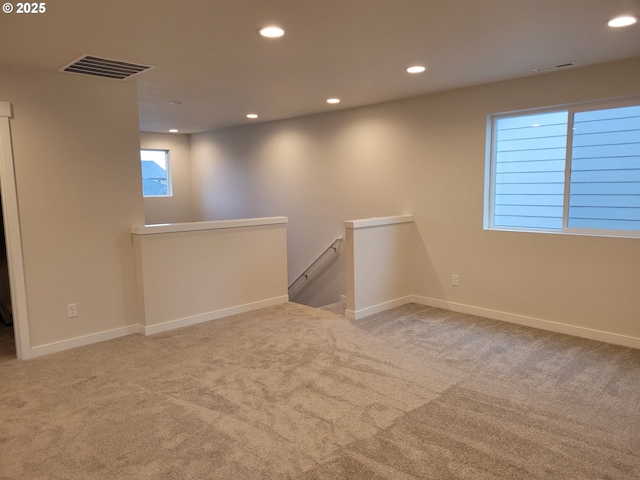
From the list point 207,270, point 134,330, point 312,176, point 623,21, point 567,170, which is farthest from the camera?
point 312,176

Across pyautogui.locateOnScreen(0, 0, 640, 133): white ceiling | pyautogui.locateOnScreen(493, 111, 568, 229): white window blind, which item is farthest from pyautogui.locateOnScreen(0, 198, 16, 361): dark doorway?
pyautogui.locateOnScreen(493, 111, 568, 229): white window blind

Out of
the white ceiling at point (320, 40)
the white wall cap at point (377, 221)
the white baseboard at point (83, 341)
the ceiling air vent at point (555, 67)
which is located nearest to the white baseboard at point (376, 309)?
the white wall cap at point (377, 221)

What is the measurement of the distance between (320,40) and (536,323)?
10.8 feet

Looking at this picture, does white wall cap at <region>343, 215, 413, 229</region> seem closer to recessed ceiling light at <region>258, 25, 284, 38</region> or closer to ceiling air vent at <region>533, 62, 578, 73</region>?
ceiling air vent at <region>533, 62, 578, 73</region>

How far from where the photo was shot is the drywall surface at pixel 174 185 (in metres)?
7.89

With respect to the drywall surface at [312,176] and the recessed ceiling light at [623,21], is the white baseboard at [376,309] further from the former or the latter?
the recessed ceiling light at [623,21]

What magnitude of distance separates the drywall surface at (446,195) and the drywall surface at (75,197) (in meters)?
2.62

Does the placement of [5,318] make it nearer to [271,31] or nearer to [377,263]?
[377,263]

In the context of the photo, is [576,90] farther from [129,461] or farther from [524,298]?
[129,461]

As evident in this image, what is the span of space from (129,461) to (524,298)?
370 centimetres

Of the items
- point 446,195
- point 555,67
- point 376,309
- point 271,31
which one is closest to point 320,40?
point 271,31

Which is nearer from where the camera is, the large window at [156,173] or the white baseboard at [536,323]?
the white baseboard at [536,323]

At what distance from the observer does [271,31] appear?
9.14 feet

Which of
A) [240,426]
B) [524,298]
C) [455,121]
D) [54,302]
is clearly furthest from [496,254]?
[54,302]
